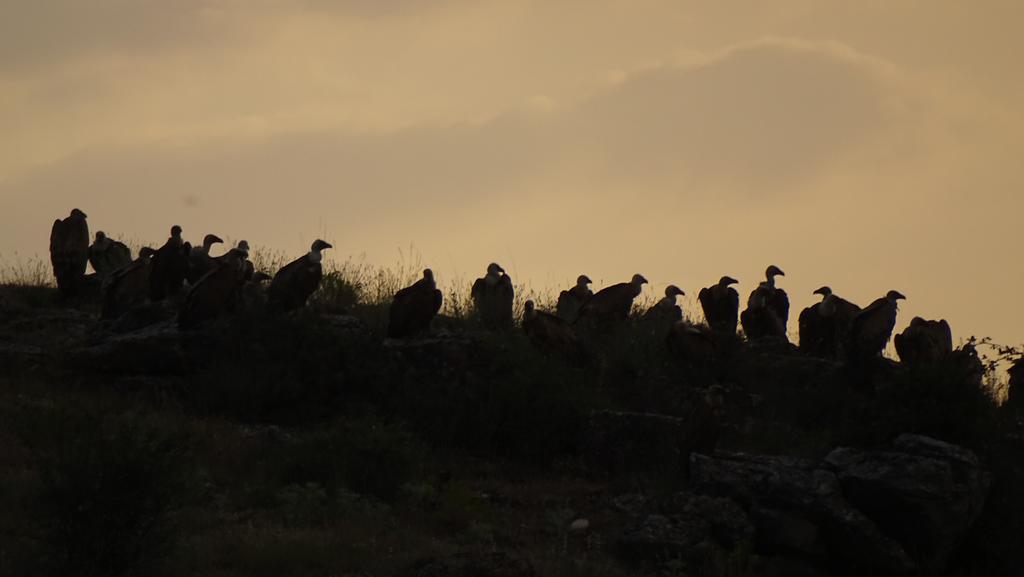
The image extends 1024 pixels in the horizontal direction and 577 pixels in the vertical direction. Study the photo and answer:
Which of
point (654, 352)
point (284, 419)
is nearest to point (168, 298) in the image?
point (284, 419)

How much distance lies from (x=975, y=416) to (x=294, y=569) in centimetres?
806

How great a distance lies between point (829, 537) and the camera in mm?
15602

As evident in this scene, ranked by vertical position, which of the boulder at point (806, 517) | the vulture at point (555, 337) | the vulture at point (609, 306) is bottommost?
the boulder at point (806, 517)

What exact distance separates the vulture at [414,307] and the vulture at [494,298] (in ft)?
7.94

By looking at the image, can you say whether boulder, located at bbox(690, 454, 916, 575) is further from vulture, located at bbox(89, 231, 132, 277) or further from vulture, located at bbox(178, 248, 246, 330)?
vulture, located at bbox(89, 231, 132, 277)

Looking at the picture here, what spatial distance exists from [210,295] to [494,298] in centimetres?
518

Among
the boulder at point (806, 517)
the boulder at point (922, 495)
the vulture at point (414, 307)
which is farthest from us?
the vulture at point (414, 307)

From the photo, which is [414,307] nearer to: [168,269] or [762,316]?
[168,269]

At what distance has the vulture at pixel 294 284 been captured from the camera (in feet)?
69.3

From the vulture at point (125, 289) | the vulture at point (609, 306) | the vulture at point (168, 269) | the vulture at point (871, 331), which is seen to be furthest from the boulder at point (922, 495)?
the vulture at point (125, 289)

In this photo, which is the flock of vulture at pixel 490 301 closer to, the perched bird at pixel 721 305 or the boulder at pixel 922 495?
the perched bird at pixel 721 305

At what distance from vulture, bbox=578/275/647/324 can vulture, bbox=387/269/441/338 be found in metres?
3.60

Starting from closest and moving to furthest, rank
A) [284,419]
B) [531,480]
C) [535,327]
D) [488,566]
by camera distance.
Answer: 1. [488,566]
2. [531,480]
3. [284,419]
4. [535,327]

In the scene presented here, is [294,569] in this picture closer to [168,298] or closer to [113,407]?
[113,407]
